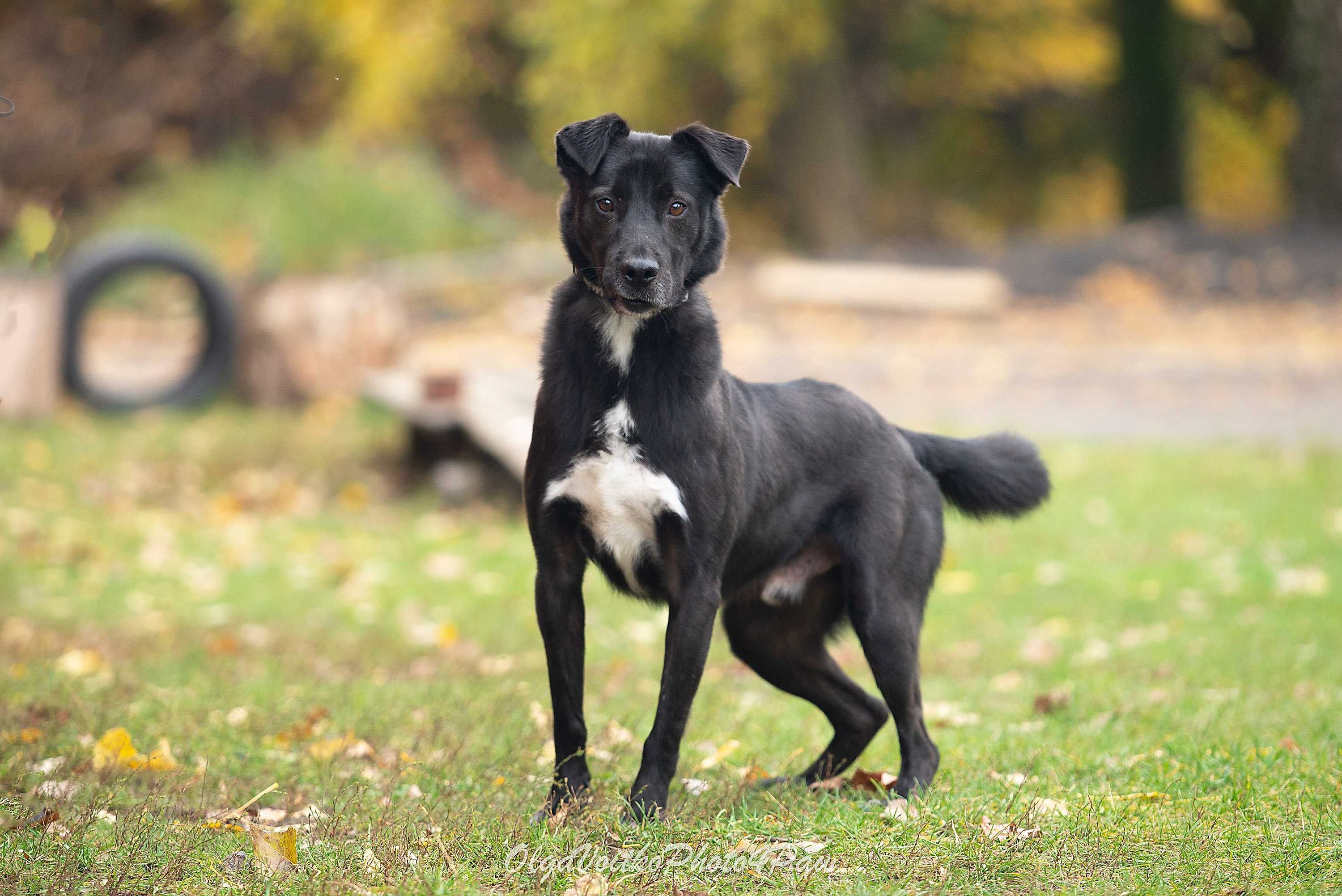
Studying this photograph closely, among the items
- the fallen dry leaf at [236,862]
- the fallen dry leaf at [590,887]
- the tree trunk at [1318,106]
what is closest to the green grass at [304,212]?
the tree trunk at [1318,106]

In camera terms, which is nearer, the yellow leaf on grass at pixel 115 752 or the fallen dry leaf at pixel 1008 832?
the fallen dry leaf at pixel 1008 832

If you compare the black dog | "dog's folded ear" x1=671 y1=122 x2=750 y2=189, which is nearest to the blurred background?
the black dog

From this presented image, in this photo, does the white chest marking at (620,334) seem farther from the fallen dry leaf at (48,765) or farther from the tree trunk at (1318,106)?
the tree trunk at (1318,106)

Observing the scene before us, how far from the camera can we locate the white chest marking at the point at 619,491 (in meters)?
3.61

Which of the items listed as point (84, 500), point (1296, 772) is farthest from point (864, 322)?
point (1296, 772)

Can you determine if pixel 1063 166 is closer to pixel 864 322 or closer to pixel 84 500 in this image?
pixel 864 322

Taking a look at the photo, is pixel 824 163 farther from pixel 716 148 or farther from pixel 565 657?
pixel 565 657

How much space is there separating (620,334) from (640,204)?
0.35 m

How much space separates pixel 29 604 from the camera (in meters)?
7.36

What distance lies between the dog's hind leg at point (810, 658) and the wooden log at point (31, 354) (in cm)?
918

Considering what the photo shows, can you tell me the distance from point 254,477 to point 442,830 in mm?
7697

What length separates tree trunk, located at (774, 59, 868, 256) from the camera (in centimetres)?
2000

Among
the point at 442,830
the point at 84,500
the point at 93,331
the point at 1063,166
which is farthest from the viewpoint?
the point at 1063,166

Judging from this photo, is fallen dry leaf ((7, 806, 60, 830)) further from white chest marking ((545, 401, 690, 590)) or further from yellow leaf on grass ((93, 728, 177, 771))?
white chest marking ((545, 401, 690, 590))
